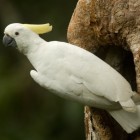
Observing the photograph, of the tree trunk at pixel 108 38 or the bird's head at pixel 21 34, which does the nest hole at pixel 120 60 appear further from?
the bird's head at pixel 21 34

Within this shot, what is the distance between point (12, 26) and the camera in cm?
331

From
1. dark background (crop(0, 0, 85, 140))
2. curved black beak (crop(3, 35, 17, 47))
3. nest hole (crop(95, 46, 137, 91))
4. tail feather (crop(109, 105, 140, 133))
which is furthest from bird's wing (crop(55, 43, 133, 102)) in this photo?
dark background (crop(0, 0, 85, 140))

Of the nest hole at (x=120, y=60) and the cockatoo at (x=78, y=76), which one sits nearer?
the cockatoo at (x=78, y=76)

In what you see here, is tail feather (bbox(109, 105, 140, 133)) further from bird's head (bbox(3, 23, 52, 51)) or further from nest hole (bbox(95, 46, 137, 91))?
bird's head (bbox(3, 23, 52, 51))

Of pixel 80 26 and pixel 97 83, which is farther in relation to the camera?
pixel 80 26

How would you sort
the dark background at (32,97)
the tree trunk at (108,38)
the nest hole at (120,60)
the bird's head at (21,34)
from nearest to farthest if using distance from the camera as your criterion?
the bird's head at (21,34), the tree trunk at (108,38), the nest hole at (120,60), the dark background at (32,97)

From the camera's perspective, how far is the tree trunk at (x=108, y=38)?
3.45 metres

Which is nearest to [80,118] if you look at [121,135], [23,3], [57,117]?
[57,117]

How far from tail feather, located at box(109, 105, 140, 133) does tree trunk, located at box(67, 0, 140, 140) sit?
0.55 ft

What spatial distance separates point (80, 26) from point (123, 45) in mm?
255

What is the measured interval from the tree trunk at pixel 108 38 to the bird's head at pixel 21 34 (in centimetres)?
33

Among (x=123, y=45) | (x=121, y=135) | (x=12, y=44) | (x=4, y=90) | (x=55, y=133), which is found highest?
(x=12, y=44)

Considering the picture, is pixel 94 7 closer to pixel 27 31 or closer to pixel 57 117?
pixel 27 31

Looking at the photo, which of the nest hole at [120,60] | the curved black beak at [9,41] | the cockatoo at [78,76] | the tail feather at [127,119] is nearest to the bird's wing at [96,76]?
the cockatoo at [78,76]
